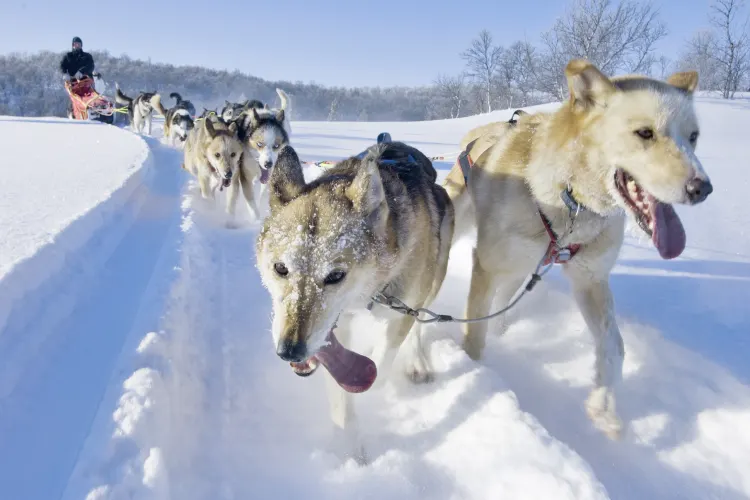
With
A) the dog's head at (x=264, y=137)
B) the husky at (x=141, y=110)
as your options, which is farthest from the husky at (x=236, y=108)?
the husky at (x=141, y=110)

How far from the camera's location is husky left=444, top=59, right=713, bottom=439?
1797 millimetres

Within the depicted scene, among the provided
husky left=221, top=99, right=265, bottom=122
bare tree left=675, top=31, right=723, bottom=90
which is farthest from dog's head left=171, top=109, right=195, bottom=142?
bare tree left=675, top=31, right=723, bottom=90

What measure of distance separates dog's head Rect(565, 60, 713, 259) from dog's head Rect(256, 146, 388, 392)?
92 cm

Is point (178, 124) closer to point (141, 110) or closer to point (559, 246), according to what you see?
point (141, 110)

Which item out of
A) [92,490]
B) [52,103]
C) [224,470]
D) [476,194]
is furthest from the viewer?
[52,103]

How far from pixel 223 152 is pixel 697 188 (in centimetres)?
522

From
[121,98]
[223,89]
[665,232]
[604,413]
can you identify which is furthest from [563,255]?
[223,89]

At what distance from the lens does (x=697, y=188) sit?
1662mm

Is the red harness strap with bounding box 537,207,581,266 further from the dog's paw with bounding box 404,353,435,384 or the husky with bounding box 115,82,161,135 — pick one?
the husky with bounding box 115,82,161,135

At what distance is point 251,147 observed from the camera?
631 cm

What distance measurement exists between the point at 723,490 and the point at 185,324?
2.52 metres

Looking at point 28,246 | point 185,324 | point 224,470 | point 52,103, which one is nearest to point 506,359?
point 224,470

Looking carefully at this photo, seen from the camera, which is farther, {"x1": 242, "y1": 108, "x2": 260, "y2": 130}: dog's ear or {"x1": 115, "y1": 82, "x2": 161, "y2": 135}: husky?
{"x1": 115, "y1": 82, "x2": 161, "y2": 135}: husky

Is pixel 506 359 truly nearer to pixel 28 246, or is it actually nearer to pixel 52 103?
pixel 28 246
